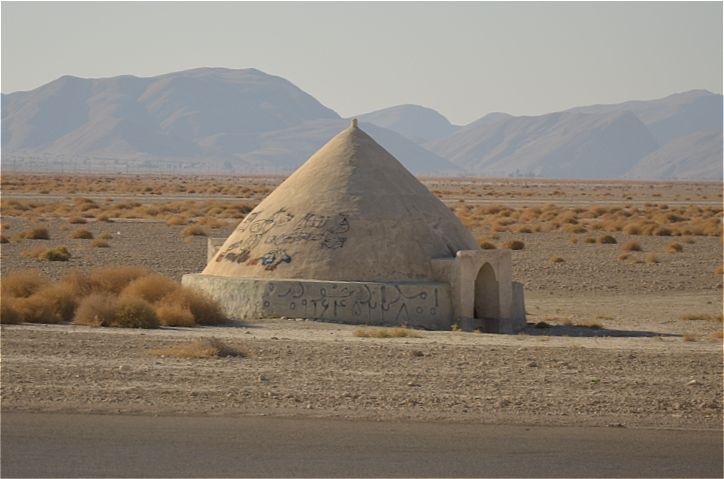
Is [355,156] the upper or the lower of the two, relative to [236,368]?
upper

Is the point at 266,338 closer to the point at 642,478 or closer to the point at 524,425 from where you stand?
the point at 524,425

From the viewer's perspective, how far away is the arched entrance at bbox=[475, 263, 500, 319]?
17.7 metres

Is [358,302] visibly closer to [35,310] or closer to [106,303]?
[106,303]

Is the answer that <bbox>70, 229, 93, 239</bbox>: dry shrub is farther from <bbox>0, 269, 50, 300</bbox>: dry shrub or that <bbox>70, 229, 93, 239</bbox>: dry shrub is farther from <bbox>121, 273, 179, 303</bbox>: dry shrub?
<bbox>121, 273, 179, 303</bbox>: dry shrub

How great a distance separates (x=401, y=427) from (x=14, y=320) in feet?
25.3

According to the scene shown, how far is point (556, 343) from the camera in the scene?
50.2ft

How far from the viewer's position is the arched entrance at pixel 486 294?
1769cm

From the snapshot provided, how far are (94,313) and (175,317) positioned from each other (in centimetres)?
106

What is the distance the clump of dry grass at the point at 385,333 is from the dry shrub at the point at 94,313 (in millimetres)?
3312

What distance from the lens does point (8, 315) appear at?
51.9ft

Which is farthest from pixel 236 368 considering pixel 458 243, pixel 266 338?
pixel 458 243

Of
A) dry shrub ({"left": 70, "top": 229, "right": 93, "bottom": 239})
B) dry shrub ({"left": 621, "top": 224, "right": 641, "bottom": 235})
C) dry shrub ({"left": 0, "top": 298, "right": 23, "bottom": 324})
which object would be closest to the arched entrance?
dry shrub ({"left": 0, "top": 298, "right": 23, "bottom": 324})

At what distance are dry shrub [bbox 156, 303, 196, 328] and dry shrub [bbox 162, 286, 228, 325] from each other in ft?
0.52

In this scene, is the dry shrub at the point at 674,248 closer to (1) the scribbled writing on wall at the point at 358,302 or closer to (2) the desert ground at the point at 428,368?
(2) the desert ground at the point at 428,368
